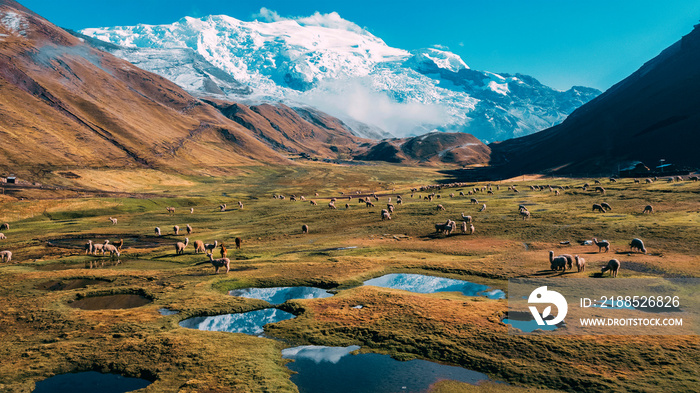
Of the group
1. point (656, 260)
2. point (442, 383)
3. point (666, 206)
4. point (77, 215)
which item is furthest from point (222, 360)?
point (77, 215)

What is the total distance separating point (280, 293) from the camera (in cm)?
3575

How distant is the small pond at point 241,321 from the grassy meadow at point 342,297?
0.85 m

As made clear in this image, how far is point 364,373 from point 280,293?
53.8 ft

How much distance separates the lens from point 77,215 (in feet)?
315

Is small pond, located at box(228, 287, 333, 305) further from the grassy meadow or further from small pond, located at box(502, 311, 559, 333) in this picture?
small pond, located at box(502, 311, 559, 333)

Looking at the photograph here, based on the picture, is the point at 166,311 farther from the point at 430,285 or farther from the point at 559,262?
the point at 559,262

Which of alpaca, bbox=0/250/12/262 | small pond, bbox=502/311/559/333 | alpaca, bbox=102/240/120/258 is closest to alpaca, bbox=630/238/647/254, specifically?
small pond, bbox=502/311/559/333

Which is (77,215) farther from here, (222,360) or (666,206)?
(666,206)

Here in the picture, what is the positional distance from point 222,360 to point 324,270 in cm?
2001

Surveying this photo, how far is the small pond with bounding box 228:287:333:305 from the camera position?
113 ft

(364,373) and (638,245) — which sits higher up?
(638,245)

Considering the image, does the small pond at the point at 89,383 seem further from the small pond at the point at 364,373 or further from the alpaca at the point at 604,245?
the alpaca at the point at 604,245

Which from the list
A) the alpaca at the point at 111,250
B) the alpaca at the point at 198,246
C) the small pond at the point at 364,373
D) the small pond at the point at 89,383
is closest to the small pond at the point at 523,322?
the small pond at the point at 364,373

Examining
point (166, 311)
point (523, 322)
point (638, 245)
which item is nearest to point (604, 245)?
point (638, 245)
